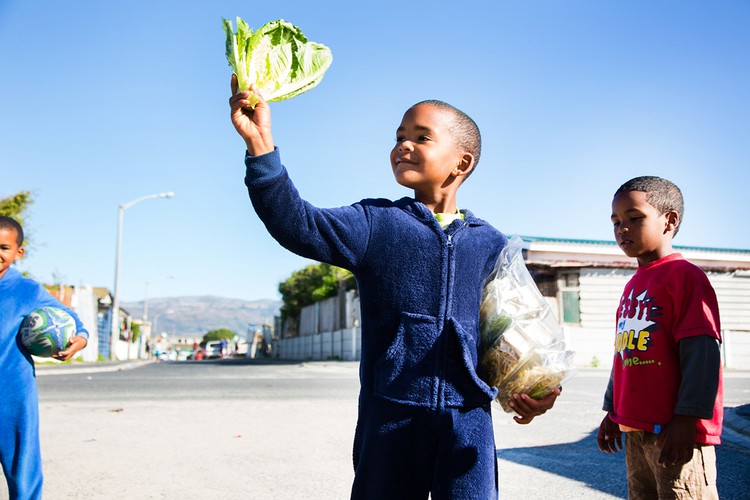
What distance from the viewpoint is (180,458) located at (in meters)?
5.60

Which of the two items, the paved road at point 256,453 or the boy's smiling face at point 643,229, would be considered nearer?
the boy's smiling face at point 643,229

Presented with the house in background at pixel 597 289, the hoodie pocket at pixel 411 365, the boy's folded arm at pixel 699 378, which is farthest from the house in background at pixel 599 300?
the hoodie pocket at pixel 411 365

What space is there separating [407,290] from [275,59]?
798 millimetres

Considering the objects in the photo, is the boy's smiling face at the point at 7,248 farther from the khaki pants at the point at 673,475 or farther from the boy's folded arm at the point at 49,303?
the khaki pants at the point at 673,475

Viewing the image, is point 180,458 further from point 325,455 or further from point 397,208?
point 397,208

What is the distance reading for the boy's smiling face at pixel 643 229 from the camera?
2795 millimetres

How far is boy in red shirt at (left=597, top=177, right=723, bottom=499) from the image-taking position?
243 cm

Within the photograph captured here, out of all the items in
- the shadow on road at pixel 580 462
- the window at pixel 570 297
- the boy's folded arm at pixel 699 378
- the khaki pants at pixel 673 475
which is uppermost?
the window at pixel 570 297

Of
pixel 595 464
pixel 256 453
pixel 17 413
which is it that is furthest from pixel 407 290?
pixel 256 453

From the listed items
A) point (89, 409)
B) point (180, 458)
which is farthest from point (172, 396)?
point (180, 458)

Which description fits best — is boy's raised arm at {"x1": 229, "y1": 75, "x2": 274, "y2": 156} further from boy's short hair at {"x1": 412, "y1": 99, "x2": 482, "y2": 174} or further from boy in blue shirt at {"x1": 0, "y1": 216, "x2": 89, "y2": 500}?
boy in blue shirt at {"x1": 0, "y1": 216, "x2": 89, "y2": 500}

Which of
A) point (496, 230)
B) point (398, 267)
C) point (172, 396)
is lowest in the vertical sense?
point (172, 396)

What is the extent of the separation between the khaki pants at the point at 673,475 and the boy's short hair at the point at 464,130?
129cm

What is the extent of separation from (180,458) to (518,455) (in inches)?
112
